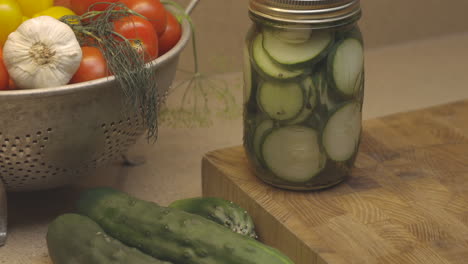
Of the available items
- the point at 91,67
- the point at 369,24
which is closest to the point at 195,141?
the point at 91,67

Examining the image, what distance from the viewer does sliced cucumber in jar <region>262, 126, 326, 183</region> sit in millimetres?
789

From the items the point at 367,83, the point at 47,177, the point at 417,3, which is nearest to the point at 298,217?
the point at 47,177

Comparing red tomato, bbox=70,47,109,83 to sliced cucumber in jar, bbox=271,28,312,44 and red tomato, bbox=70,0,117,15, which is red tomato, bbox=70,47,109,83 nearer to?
red tomato, bbox=70,0,117,15

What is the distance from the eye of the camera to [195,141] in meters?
1.13

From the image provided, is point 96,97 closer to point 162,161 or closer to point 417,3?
point 162,161

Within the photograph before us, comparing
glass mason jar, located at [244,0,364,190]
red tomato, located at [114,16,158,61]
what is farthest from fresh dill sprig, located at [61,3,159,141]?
glass mason jar, located at [244,0,364,190]

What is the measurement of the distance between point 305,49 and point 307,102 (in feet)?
0.19

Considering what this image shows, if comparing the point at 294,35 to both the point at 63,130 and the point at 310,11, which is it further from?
the point at 63,130

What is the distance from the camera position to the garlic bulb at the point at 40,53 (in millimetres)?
754

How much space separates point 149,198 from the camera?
96 centimetres

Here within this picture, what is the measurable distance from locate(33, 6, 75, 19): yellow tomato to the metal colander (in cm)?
13

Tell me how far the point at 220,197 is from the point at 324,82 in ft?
0.72

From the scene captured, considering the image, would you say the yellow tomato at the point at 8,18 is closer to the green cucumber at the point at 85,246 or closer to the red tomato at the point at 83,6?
the red tomato at the point at 83,6

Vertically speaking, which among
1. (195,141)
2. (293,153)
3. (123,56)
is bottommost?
(195,141)
